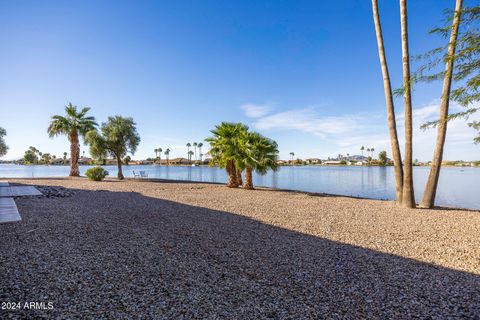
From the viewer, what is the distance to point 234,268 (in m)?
4.52

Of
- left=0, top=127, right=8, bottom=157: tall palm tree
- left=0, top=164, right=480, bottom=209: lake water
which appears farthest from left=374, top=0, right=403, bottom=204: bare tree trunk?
left=0, top=127, right=8, bottom=157: tall palm tree

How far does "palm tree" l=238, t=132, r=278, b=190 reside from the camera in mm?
18484

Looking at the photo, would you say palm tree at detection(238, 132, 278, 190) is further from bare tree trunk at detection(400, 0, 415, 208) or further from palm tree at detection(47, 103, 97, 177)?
palm tree at detection(47, 103, 97, 177)

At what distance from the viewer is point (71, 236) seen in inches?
231

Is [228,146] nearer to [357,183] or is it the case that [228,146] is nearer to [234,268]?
[234,268]

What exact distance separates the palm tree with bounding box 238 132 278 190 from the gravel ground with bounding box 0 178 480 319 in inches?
409

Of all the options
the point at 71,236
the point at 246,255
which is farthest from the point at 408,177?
the point at 71,236

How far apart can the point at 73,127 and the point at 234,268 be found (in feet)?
106

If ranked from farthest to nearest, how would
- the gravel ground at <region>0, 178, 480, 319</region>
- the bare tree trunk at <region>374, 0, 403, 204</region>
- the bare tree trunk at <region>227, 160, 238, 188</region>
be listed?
the bare tree trunk at <region>227, 160, 238, 188</region>, the bare tree trunk at <region>374, 0, 403, 204</region>, the gravel ground at <region>0, 178, 480, 319</region>

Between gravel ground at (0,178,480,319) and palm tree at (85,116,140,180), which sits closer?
gravel ground at (0,178,480,319)

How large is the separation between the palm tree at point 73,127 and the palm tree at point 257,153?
21.1 metres

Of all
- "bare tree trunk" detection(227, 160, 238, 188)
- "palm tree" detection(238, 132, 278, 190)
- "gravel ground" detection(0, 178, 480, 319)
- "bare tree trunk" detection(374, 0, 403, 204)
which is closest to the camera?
"gravel ground" detection(0, 178, 480, 319)

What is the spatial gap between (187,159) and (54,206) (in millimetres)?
184707

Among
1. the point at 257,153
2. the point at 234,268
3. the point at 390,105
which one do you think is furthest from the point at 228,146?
the point at 234,268
